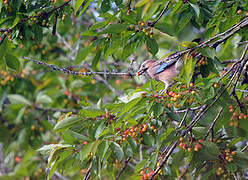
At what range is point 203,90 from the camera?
263 centimetres

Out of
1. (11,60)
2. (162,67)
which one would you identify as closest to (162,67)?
(162,67)

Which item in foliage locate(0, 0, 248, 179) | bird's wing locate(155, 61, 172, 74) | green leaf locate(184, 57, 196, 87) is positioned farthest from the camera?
bird's wing locate(155, 61, 172, 74)

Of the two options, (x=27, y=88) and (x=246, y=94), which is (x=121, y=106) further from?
(x=27, y=88)

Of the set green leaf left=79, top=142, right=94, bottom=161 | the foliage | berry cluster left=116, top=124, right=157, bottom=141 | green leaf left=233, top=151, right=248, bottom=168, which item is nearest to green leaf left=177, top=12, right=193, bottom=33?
the foliage

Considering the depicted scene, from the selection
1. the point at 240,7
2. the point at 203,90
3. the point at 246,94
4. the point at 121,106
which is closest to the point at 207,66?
the point at 203,90

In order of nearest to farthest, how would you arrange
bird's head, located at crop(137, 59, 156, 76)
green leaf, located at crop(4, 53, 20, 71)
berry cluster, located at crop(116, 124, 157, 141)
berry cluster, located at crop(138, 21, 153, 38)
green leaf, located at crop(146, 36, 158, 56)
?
berry cluster, located at crop(116, 124, 157, 141) < berry cluster, located at crop(138, 21, 153, 38) < green leaf, located at crop(146, 36, 158, 56) < bird's head, located at crop(137, 59, 156, 76) < green leaf, located at crop(4, 53, 20, 71)

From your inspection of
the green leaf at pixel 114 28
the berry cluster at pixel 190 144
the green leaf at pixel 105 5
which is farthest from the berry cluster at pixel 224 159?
the green leaf at pixel 105 5

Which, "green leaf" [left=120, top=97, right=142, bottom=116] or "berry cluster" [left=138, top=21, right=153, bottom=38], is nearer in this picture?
"green leaf" [left=120, top=97, right=142, bottom=116]

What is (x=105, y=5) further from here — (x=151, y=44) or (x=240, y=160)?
(x=240, y=160)

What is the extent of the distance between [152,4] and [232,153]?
1551 mm

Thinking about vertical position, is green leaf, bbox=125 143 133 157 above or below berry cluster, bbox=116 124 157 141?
below

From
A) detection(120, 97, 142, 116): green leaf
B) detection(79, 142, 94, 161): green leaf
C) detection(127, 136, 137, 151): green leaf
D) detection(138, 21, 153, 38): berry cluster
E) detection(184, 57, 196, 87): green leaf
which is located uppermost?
detection(138, 21, 153, 38): berry cluster

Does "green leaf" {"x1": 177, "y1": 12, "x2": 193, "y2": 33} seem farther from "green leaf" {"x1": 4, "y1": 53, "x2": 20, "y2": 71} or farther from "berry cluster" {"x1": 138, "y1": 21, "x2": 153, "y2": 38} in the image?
"green leaf" {"x1": 4, "y1": 53, "x2": 20, "y2": 71}

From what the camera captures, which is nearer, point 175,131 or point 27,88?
point 175,131
